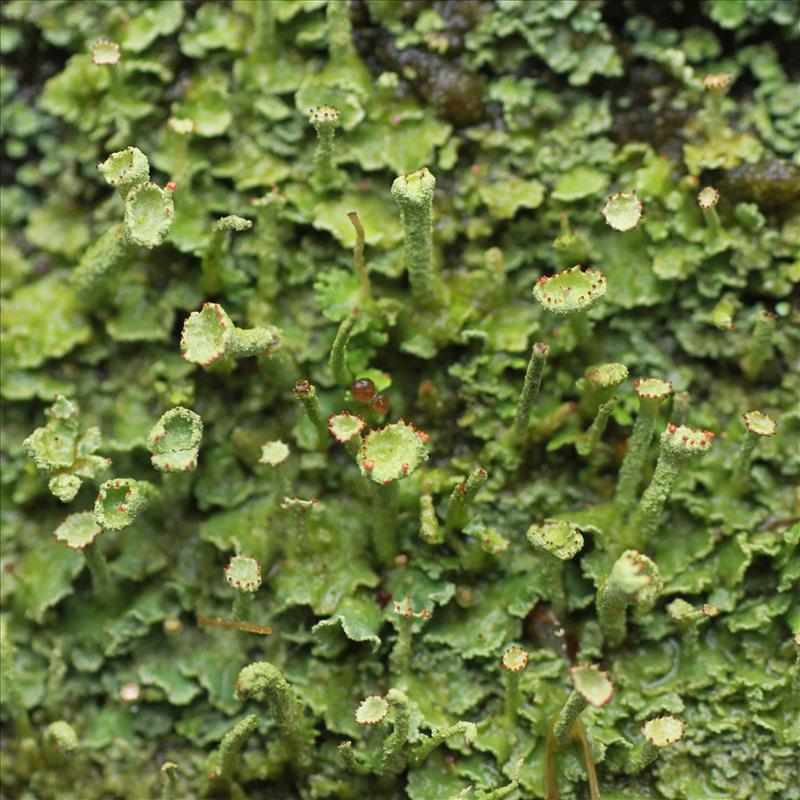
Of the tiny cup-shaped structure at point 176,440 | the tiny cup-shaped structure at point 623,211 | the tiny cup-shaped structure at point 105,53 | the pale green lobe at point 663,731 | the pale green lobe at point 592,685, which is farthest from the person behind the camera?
the tiny cup-shaped structure at point 105,53

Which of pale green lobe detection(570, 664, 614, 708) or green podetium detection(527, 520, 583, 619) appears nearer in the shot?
pale green lobe detection(570, 664, 614, 708)

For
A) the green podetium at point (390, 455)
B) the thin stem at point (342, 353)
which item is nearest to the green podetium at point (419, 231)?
the thin stem at point (342, 353)

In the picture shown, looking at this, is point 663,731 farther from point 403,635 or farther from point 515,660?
point 403,635

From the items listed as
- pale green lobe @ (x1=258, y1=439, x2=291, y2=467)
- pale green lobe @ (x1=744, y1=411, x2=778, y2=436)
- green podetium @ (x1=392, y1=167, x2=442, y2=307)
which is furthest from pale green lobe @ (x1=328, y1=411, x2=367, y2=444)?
pale green lobe @ (x1=744, y1=411, x2=778, y2=436)

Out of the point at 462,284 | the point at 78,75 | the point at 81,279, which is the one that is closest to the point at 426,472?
→ the point at 462,284

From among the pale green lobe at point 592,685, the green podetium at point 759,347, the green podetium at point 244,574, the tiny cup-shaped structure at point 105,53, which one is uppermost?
the tiny cup-shaped structure at point 105,53

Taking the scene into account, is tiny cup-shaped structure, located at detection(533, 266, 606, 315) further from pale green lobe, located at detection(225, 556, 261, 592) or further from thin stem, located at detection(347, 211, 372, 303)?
pale green lobe, located at detection(225, 556, 261, 592)

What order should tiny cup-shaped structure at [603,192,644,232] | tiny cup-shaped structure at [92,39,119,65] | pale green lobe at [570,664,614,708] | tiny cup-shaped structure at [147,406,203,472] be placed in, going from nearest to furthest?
pale green lobe at [570,664,614,708] → tiny cup-shaped structure at [147,406,203,472] → tiny cup-shaped structure at [603,192,644,232] → tiny cup-shaped structure at [92,39,119,65]

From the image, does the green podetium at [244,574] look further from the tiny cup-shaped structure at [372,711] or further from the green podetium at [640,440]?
the green podetium at [640,440]
